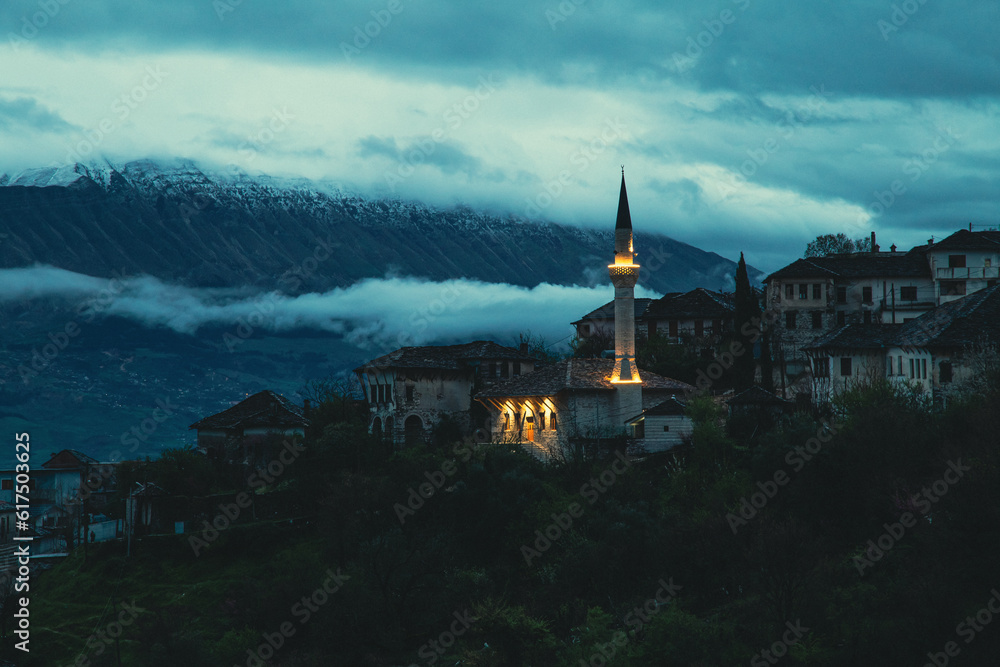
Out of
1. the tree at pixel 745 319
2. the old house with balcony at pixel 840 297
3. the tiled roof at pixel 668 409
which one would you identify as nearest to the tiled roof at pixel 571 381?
the tiled roof at pixel 668 409

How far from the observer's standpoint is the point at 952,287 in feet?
264

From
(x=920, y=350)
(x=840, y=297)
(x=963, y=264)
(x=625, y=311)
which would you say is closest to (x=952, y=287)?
(x=963, y=264)

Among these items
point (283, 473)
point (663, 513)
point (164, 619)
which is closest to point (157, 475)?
point (283, 473)

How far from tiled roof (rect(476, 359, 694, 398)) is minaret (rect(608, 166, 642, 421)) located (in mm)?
1069

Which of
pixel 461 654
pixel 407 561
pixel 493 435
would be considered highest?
pixel 493 435

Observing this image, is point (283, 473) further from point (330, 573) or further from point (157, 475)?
point (330, 573)

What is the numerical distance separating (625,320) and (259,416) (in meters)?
28.2

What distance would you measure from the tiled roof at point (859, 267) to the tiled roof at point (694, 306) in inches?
225

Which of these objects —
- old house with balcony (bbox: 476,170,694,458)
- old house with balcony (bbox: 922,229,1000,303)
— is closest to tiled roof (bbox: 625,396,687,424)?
old house with balcony (bbox: 476,170,694,458)

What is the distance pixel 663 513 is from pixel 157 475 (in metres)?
33.7

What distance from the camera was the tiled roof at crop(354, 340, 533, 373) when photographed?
7362cm

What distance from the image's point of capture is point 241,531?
6100cm

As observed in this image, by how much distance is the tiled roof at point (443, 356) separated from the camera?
2899 inches

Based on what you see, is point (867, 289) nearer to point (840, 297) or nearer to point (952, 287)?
point (840, 297)
